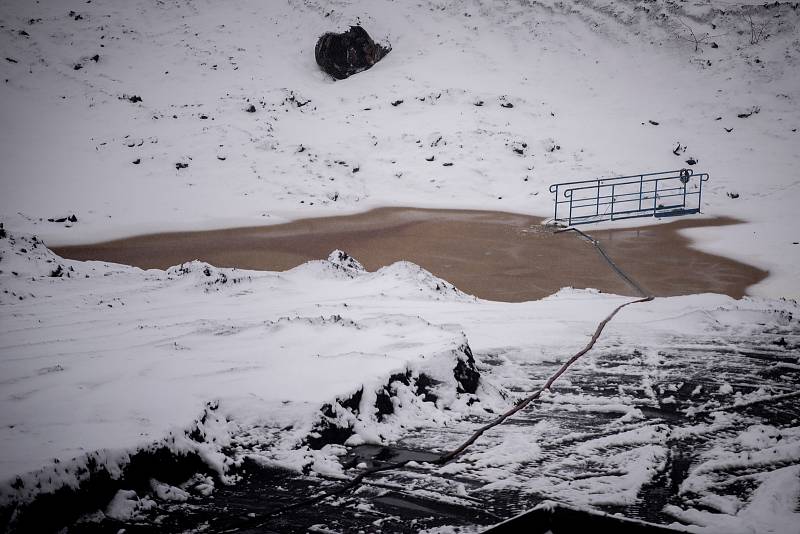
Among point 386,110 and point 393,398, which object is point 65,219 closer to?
point 386,110

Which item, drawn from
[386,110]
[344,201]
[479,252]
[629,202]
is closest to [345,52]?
[386,110]

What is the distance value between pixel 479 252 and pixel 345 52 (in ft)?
42.0

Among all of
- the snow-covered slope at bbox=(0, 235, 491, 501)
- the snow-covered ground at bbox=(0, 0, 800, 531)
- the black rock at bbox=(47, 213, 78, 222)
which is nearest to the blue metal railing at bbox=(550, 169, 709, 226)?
the snow-covered ground at bbox=(0, 0, 800, 531)

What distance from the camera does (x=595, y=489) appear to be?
3.16 meters

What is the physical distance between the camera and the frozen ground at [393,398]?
119 inches

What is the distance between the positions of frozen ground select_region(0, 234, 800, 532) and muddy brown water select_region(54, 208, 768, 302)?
168cm

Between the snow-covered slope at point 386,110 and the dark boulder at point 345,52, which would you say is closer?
the snow-covered slope at point 386,110

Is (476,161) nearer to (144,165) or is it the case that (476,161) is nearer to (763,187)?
(763,187)

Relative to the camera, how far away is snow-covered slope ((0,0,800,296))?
13.6 metres

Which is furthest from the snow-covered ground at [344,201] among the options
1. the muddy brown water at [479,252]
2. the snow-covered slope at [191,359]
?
the muddy brown water at [479,252]

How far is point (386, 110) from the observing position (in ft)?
60.5

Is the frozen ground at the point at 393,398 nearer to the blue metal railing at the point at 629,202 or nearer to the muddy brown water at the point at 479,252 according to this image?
the muddy brown water at the point at 479,252

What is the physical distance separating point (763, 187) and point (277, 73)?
47.8ft

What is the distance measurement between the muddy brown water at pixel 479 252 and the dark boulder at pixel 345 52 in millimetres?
9308
